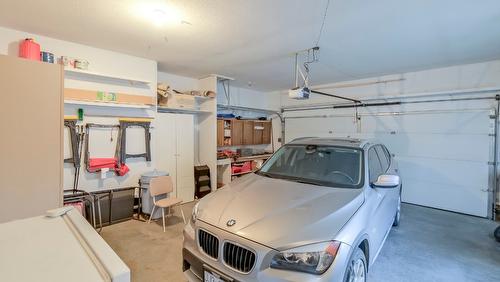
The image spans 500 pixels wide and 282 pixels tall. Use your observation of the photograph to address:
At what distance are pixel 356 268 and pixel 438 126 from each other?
4481 millimetres

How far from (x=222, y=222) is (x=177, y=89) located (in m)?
4.40

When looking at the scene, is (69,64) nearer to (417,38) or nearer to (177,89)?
(177,89)

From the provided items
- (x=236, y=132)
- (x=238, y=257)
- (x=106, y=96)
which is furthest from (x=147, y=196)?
(x=236, y=132)

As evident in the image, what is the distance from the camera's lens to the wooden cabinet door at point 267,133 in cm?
765

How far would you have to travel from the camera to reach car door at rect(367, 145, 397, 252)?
2.36 meters

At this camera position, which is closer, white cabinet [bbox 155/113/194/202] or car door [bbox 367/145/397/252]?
car door [bbox 367/145/397/252]

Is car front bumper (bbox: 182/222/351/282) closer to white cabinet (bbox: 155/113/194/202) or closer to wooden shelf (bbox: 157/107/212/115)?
white cabinet (bbox: 155/113/194/202)

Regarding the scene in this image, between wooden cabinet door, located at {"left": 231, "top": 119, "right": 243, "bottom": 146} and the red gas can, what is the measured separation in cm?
406

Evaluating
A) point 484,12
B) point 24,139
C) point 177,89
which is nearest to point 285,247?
point 24,139

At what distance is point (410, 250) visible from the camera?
3.18 meters

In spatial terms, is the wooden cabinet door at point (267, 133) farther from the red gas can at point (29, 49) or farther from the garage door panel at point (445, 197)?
the red gas can at point (29, 49)

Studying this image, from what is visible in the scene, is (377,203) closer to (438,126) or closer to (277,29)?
(277,29)

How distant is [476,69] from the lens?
465cm

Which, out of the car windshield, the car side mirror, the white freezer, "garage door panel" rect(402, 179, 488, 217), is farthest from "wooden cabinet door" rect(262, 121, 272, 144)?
the white freezer
